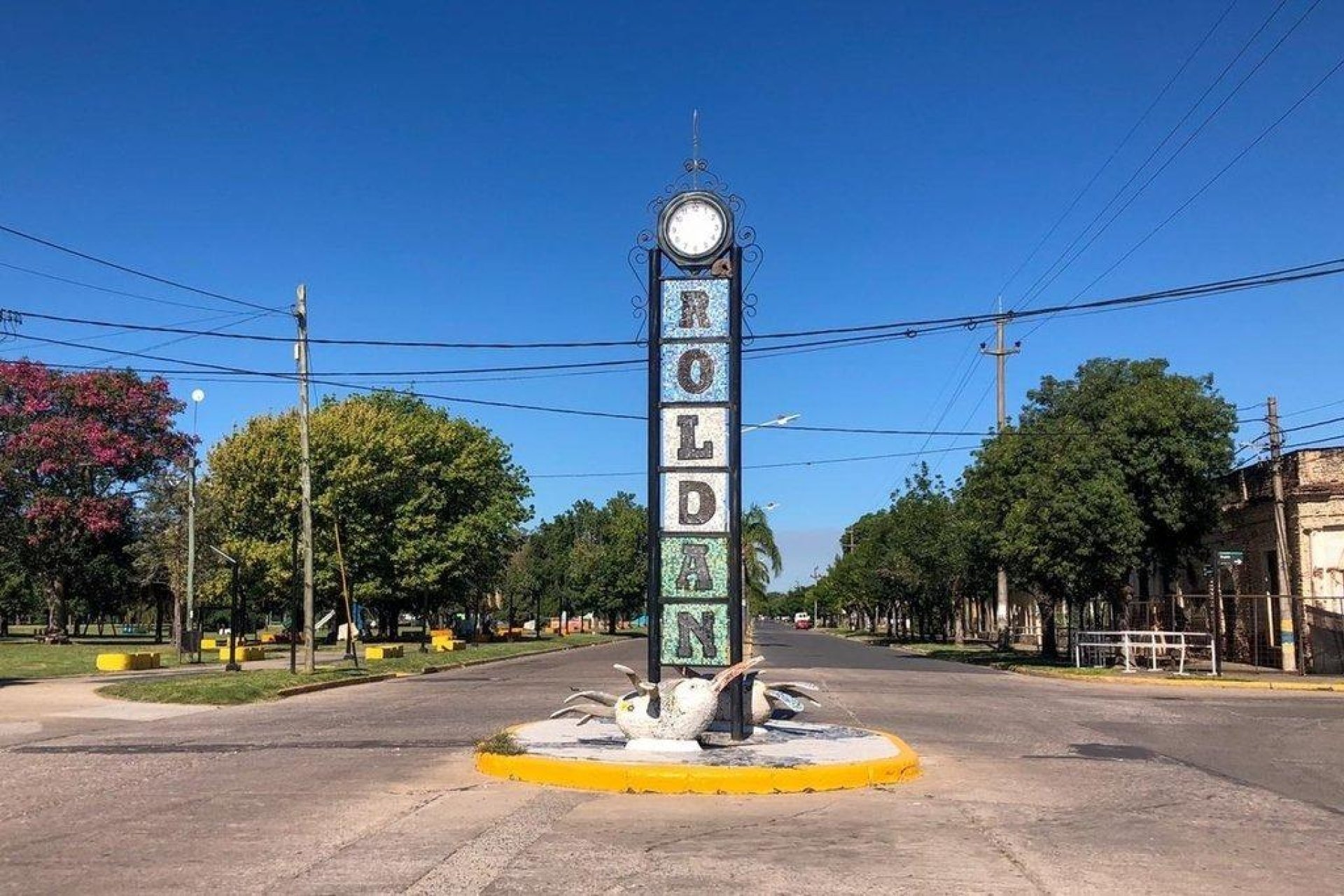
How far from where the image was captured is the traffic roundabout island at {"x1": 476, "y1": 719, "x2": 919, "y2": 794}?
1041 cm

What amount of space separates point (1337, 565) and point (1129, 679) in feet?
27.3

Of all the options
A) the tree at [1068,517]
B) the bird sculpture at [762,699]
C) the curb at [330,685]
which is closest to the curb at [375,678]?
the curb at [330,685]

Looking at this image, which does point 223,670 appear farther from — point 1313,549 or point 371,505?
point 1313,549

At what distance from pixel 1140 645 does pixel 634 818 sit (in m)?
26.6

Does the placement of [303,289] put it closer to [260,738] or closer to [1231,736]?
[260,738]

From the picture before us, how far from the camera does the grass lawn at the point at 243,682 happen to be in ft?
69.6

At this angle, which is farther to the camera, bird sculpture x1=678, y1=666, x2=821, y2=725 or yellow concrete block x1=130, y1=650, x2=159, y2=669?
yellow concrete block x1=130, y1=650, x2=159, y2=669

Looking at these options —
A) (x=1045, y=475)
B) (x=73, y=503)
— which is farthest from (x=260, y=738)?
(x=73, y=503)

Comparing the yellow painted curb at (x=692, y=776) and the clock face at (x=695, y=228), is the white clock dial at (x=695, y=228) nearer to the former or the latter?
the clock face at (x=695, y=228)

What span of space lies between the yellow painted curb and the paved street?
0.81 ft

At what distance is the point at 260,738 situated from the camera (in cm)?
1476

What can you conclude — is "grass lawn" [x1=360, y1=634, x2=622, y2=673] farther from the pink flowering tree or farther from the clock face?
the clock face

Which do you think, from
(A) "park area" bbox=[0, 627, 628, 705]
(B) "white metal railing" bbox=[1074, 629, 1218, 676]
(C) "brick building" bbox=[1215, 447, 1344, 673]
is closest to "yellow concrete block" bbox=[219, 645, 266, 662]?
(A) "park area" bbox=[0, 627, 628, 705]

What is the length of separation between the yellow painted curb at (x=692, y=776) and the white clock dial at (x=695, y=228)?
5996 mm
